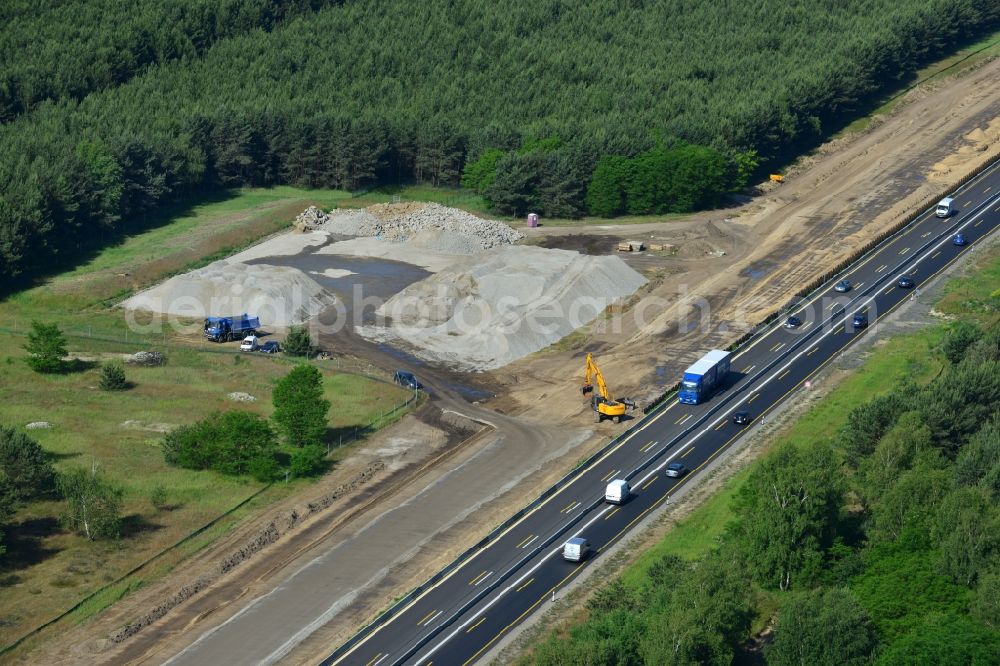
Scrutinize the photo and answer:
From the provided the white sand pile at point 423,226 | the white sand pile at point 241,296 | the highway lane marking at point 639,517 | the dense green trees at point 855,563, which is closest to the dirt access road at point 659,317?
the white sand pile at point 423,226

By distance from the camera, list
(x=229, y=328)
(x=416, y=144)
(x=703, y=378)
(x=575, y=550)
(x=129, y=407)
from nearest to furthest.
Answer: (x=575, y=550), (x=703, y=378), (x=129, y=407), (x=229, y=328), (x=416, y=144)

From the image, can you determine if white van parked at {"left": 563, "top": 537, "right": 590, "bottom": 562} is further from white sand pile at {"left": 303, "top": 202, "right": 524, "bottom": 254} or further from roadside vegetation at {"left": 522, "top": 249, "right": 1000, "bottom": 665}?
white sand pile at {"left": 303, "top": 202, "right": 524, "bottom": 254}

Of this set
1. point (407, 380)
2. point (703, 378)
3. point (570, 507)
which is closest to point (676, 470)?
point (570, 507)

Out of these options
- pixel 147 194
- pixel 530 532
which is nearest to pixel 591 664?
pixel 530 532

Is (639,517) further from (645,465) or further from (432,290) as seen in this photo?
(432,290)

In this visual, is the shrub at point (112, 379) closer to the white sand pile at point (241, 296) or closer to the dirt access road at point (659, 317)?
the white sand pile at point (241, 296)
